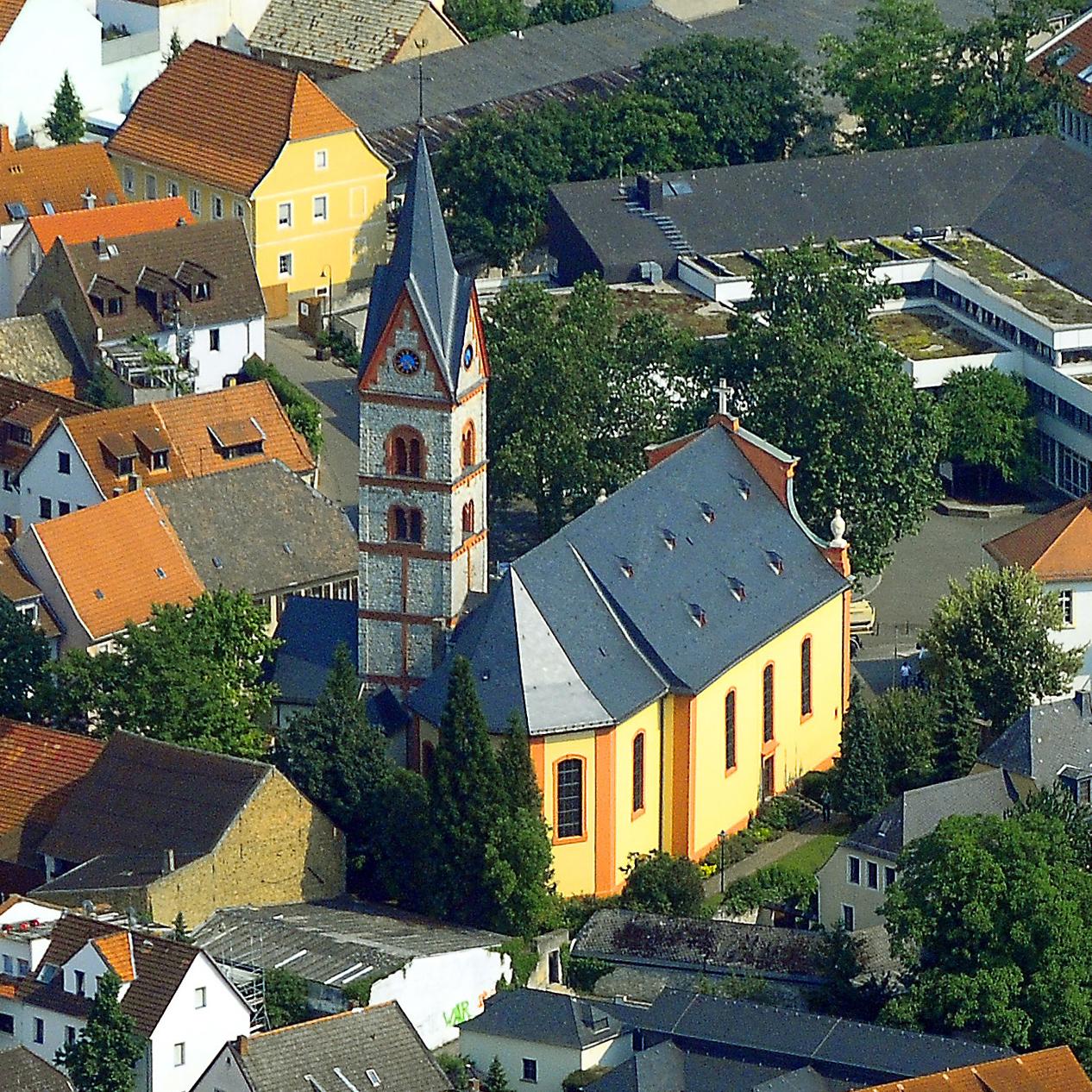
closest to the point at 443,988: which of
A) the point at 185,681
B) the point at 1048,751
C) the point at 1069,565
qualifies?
the point at 185,681

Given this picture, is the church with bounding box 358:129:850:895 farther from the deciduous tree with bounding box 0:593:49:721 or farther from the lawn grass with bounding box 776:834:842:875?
the deciduous tree with bounding box 0:593:49:721

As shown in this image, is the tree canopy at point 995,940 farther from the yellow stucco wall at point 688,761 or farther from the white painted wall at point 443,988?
the white painted wall at point 443,988

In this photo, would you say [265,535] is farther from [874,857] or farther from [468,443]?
[874,857]

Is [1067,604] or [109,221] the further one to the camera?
[109,221]

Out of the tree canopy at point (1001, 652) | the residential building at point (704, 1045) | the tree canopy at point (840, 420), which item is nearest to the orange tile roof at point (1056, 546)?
the tree canopy at point (840, 420)

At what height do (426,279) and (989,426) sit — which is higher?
(426,279)

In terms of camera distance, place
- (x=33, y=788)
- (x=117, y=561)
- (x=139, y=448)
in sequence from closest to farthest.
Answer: (x=33, y=788), (x=117, y=561), (x=139, y=448)

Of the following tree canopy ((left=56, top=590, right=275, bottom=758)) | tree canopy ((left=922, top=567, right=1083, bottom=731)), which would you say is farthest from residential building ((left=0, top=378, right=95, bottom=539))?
tree canopy ((left=922, top=567, right=1083, bottom=731))

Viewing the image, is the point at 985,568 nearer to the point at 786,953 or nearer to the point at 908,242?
the point at 786,953
